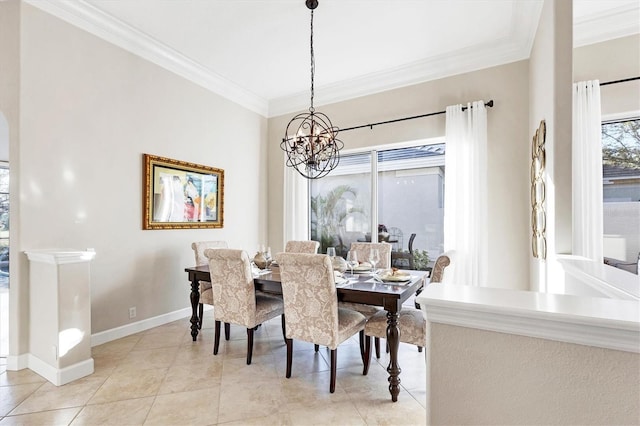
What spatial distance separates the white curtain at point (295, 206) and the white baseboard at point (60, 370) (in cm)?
302

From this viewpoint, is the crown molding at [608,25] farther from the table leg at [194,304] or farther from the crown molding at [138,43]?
the table leg at [194,304]

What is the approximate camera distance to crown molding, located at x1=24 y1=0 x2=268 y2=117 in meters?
2.84

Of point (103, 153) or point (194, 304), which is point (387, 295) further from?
point (103, 153)

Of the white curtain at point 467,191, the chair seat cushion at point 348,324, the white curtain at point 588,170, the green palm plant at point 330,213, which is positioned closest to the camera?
the chair seat cushion at point 348,324

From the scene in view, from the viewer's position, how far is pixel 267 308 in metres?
2.83

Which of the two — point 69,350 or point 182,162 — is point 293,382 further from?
point 182,162

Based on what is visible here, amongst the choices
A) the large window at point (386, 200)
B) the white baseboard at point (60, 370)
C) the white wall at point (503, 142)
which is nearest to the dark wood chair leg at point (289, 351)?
the white baseboard at point (60, 370)

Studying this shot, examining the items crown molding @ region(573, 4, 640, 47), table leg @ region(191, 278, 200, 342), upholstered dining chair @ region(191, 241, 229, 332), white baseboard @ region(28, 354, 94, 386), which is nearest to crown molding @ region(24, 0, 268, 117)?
upholstered dining chair @ region(191, 241, 229, 332)

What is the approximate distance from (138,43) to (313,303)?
3.30 m

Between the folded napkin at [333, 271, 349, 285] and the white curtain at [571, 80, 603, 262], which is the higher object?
the white curtain at [571, 80, 603, 262]

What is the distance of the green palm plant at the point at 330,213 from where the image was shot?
191 inches

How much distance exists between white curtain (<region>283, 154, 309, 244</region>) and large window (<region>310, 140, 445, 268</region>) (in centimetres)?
16

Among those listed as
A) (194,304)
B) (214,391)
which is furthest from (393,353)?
(194,304)

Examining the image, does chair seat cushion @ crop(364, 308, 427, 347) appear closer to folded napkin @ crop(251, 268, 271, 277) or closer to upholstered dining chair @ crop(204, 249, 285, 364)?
upholstered dining chair @ crop(204, 249, 285, 364)
